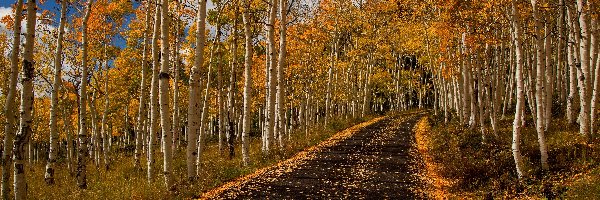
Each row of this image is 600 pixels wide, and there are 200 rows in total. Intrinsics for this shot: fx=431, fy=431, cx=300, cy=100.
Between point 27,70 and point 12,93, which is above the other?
point 27,70

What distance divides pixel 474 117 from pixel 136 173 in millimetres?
14630

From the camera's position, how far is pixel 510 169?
Result: 10781 millimetres

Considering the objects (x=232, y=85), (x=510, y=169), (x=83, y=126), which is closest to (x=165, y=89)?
(x=83, y=126)

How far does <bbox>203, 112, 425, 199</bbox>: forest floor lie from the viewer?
30.5 feet

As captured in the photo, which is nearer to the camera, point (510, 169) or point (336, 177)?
point (510, 169)

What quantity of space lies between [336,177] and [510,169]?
4.35m

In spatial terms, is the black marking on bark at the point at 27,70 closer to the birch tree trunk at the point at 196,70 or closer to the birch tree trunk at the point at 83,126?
the birch tree trunk at the point at 196,70

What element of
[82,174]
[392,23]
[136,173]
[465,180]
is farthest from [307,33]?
[465,180]

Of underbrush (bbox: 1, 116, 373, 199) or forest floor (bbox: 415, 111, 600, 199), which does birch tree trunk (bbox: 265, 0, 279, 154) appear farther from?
A: forest floor (bbox: 415, 111, 600, 199)

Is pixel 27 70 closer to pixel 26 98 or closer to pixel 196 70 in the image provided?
pixel 26 98

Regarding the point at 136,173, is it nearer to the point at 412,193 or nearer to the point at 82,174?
the point at 82,174

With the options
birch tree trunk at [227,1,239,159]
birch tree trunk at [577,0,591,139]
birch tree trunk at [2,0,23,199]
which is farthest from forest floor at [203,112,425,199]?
birch tree trunk at [577,0,591,139]

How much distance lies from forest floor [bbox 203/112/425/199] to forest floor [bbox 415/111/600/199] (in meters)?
0.65

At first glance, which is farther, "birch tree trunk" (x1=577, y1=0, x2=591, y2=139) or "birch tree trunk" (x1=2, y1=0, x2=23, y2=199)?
"birch tree trunk" (x1=577, y1=0, x2=591, y2=139)
